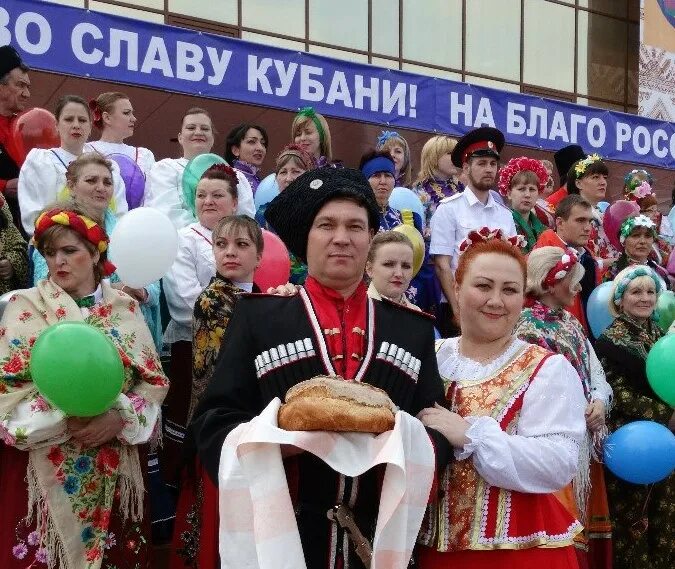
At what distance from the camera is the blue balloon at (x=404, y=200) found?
20.5 ft

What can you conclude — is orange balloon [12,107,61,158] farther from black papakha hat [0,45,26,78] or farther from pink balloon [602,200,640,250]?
pink balloon [602,200,640,250]

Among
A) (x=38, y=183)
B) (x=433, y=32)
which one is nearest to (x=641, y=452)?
(x=38, y=183)

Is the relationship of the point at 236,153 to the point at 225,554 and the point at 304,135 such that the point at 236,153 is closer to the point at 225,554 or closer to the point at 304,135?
the point at 304,135

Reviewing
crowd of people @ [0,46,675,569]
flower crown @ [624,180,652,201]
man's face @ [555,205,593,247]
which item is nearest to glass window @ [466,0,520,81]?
flower crown @ [624,180,652,201]

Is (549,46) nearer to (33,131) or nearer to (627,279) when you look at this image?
(627,279)

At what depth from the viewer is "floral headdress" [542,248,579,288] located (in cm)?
444

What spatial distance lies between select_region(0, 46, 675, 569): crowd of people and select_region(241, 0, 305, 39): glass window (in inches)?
275

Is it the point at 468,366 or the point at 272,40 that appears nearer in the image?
the point at 468,366

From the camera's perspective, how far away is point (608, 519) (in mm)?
4855

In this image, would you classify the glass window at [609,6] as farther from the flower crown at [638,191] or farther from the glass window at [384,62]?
the flower crown at [638,191]

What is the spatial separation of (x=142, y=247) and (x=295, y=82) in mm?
4213

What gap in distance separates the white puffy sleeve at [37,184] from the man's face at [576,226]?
3158mm

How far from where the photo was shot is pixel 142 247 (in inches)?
163

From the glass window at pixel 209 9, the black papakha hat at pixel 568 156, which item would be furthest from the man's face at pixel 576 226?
the glass window at pixel 209 9
